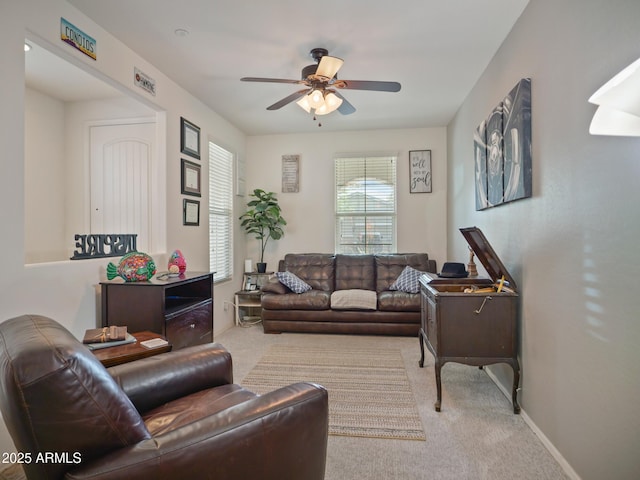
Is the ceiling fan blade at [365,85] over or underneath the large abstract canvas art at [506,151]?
over

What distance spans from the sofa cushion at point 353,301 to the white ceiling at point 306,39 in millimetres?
2316

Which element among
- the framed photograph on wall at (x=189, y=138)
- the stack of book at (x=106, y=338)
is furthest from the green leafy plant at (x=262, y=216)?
the stack of book at (x=106, y=338)

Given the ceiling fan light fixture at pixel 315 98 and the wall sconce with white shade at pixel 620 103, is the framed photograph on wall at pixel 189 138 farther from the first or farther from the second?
the wall sconce with white shade at pixel 620 103

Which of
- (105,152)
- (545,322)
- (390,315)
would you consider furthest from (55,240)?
(545,322)

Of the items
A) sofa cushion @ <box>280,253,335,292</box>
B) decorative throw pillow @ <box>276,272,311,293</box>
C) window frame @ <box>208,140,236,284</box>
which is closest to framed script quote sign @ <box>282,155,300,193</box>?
window frame @ <box>208,140,236,284</box>

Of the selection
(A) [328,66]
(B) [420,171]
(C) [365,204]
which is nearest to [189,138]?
(A) [328,66]

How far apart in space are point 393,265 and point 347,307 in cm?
105

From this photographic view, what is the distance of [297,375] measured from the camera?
304 cm

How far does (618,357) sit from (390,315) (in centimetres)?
277

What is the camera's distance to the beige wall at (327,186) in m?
5.19

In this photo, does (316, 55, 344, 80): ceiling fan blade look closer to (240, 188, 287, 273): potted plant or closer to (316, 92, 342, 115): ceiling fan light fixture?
(316, 92, 342, 115): ceiling fan light fixture

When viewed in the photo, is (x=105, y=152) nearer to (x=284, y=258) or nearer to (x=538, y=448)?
(x=284, y=258)

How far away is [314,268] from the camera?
4973mm

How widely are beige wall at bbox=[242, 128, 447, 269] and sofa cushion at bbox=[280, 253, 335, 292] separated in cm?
39
